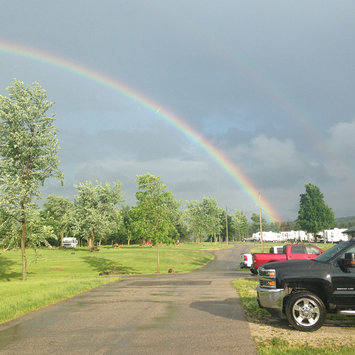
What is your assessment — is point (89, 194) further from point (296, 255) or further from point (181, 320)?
point (181, 320)

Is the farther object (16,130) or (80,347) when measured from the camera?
(16,130)

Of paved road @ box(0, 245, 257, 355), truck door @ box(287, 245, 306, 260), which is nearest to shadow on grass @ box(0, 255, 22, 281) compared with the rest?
paved road @ box(0, 245, 257, 355)

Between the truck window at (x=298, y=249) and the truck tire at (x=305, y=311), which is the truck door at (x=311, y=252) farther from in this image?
the truck tire at (x=305, y=311)

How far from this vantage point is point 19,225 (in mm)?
27547

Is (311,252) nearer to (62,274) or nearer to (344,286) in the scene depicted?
(344,286)

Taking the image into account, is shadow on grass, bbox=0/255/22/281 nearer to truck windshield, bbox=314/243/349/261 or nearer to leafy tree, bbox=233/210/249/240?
truck windshield, bbox=314/243/349/261

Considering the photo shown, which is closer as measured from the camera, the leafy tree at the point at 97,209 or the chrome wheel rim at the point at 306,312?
the chrome wheel rim at the point at 306,312

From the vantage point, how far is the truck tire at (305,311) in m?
8.18

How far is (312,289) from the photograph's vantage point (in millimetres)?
8477

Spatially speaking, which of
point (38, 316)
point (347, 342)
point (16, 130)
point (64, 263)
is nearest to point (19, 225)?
point (16, 130)

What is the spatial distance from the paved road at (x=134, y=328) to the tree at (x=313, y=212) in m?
103

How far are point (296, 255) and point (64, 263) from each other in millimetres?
27315

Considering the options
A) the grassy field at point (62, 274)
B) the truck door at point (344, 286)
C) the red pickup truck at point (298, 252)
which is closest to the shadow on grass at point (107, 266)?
the grassy field at point (62, 274)

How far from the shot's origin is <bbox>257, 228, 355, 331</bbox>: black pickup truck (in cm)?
816
